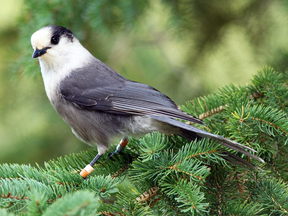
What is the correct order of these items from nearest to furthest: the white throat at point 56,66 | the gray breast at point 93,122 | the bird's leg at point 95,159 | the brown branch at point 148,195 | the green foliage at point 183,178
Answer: the green foliage at point 183,178 → the brown branch at point 148,195 → the bird's leg at point 95,159 → the gray breast at point 93,122 → the white throat at point 56,66

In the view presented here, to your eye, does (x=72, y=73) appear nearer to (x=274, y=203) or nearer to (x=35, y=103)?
(x=35, y=103)

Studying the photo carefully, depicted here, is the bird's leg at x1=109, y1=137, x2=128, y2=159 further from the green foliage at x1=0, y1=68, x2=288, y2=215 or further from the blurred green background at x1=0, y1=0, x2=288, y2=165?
the blurred green background at x1=0, y1=0, x2=288, y2=165

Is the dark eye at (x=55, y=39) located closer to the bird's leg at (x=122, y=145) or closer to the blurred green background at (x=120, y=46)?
the blurred green background at (x=120, y=46)

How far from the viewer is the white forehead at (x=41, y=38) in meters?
2.65

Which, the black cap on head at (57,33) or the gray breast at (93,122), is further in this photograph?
the black cap on head at (57,33)

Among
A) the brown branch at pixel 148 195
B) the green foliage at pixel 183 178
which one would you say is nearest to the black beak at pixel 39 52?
the green foliage at pixel 183 178

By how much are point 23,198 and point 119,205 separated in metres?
0.56

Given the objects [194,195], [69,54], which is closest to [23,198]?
[194,195]

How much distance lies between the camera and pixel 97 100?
2.66 m

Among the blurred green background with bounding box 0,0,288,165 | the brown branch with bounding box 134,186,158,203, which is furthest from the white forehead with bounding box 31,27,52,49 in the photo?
the brown branch with bounding box 134,186,158,203

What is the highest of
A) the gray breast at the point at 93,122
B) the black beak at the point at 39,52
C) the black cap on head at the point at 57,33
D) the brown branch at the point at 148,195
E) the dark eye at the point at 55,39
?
the black cap on head at the point at 57,33

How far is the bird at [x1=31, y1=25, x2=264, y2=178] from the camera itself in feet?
8.37

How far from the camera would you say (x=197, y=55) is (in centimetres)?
386

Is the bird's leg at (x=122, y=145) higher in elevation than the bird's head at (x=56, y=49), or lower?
lower
